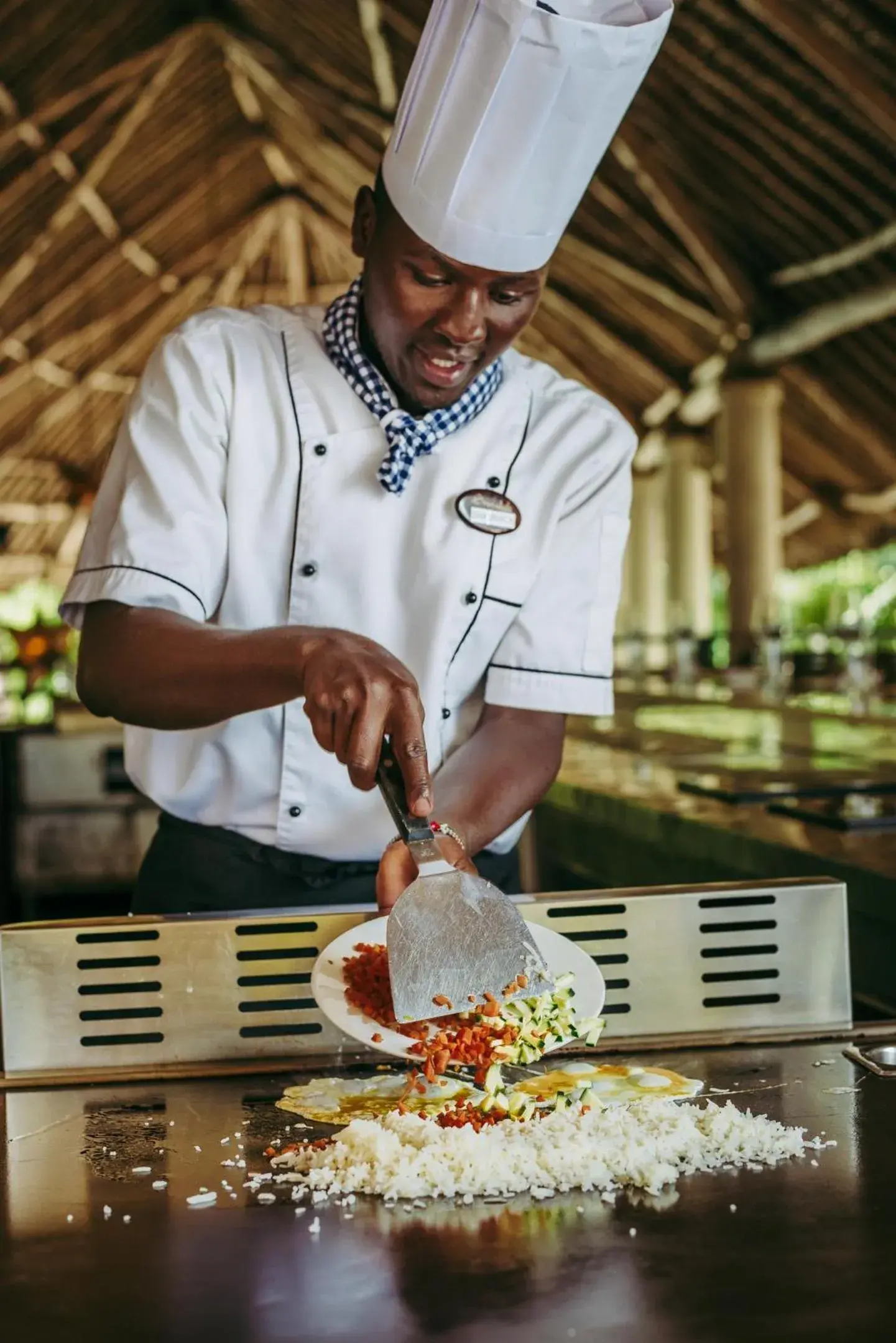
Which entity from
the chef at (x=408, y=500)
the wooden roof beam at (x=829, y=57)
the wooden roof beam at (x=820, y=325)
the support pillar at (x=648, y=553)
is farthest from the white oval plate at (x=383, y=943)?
the support pillar at (x=648, y=553)

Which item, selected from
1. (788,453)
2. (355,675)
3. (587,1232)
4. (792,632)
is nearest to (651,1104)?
(587,1232)

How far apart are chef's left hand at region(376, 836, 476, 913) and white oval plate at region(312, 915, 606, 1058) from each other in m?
→ 0.02

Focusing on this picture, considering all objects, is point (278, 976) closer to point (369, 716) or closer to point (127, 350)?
point (369, 716)

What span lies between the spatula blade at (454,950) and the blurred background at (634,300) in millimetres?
787

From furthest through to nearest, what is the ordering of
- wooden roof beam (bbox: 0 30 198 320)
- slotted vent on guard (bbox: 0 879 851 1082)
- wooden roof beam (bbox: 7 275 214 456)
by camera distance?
wooden roof beam (bbox: 7 275 214 456), wooden roof beam (bbox: 0 30 198 320), slotted vent on guard (bbox: 0 879 851 1082)

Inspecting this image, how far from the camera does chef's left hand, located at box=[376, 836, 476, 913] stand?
1278 mm

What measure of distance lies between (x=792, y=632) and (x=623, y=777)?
166 inches

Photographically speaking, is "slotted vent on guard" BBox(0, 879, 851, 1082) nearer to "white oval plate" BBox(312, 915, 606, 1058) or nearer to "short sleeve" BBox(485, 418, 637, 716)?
"white oval plate" BBox(312, 915, 606, 1058)

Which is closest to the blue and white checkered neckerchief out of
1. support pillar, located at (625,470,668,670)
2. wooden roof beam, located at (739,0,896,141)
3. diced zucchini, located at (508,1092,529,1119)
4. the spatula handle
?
the spatula handle

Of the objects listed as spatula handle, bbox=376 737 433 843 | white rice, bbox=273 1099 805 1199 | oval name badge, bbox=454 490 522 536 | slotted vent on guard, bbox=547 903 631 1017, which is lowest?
white rice, bbox=273 1099 805 1199

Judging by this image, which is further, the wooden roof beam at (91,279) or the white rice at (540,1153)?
the wooden roof beam at (91,279)

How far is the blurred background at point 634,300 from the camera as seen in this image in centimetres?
492

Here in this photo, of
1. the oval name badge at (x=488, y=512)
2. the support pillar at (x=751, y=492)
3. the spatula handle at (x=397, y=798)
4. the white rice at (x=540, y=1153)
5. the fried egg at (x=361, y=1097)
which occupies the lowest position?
the white rice at (x=540, y=1153)

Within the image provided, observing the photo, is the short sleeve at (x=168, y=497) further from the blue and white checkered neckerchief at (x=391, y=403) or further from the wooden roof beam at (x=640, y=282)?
the wooden roof beam at (x=640, y=282)
